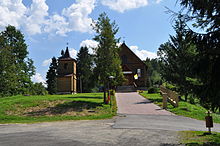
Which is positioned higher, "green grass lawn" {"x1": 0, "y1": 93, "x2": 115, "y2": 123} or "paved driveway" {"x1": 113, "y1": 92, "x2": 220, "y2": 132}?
"green grass lawn" {"x1": 0, "y1": 93, "x2": 115, "y2": 123}

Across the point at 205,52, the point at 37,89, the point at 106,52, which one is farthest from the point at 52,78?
the point at 205,52

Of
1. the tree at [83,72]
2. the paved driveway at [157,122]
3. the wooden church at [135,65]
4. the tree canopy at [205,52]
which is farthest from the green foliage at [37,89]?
the tree canopy at [205,52]

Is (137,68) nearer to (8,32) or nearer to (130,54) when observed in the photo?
(130,54)

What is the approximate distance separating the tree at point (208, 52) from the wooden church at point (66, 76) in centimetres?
4140

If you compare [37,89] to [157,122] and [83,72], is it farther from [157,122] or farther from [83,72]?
[157,122]

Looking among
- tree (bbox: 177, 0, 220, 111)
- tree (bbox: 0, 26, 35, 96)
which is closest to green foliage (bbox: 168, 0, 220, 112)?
tree (bbox: 177, 0, 220, 111)

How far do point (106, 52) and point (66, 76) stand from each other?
27.1 meters

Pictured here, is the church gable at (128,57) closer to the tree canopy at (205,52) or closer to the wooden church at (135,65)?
the wooden church at (135,65)

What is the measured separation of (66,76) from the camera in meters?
47.4

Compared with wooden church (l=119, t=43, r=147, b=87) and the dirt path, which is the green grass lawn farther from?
wooden church (l=119, t=43, r=147, b=87)

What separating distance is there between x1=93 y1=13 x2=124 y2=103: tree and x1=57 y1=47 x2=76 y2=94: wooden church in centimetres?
2664

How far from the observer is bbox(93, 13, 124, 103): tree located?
71.2 feet

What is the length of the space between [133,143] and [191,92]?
2786mm

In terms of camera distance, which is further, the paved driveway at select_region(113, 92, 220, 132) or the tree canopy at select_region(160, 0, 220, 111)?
the paved driveway at select_region(113, 92, 220, 132)
